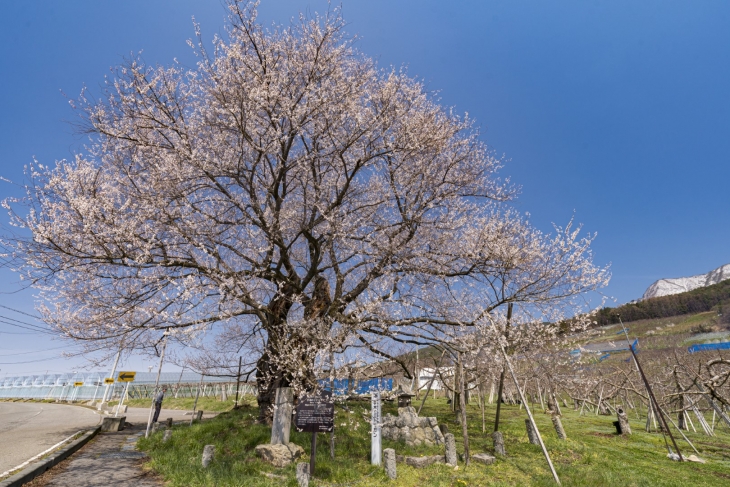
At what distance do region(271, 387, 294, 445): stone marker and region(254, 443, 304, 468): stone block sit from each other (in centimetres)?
34

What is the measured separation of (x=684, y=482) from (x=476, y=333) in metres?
7.02

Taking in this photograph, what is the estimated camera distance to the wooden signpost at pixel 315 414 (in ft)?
32.6

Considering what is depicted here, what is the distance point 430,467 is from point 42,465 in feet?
34.5

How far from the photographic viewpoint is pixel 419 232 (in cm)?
1376

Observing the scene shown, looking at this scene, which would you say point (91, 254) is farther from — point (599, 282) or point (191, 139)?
point (599, 282)

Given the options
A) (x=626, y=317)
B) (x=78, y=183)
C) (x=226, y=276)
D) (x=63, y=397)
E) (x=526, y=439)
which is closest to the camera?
(x=78, y=183)

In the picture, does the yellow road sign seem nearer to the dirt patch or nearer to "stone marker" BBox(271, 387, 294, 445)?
"stone marker" BBox(271, 387, 294, 445)

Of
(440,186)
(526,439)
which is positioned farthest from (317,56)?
(526,439)

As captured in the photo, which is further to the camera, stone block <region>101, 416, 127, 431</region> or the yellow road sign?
the yellow road sign

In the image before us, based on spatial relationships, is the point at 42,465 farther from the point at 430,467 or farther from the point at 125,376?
the point at 125,376

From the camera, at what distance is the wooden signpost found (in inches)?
391

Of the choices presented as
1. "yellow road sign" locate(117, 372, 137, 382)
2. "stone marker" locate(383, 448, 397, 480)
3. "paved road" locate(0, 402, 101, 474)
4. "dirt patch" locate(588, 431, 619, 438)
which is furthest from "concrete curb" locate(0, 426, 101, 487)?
"dirt patch" locate(588, 431, 619, 438)

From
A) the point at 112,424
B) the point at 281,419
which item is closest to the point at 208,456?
the point at 281,419

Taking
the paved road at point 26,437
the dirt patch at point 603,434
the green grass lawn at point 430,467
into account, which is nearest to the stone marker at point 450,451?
the green grass lawn at point 430,467
